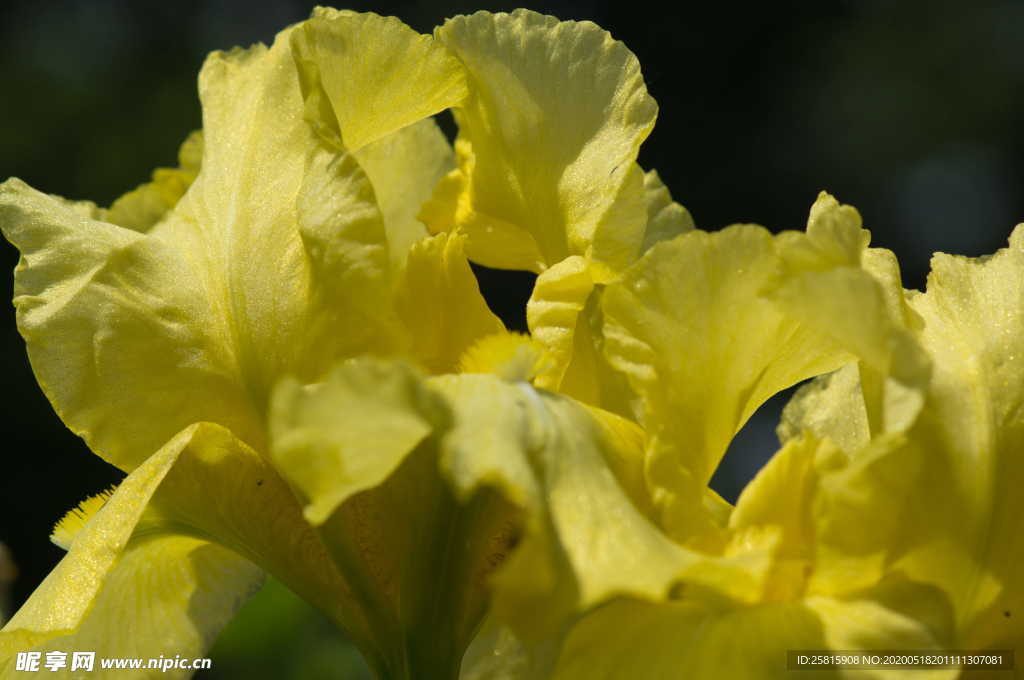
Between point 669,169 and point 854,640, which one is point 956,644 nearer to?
point 854,640

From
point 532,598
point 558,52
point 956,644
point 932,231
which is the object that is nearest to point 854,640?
point 956,644

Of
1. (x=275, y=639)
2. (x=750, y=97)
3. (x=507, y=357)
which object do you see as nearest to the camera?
(x=507, y=357)

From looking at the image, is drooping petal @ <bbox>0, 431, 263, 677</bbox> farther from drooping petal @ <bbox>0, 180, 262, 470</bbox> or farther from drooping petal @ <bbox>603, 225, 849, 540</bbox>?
drooping petal @ <bbox>603, 225, 849, 540</bbox>

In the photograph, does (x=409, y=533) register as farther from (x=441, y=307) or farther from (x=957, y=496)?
(x=957, y=496)

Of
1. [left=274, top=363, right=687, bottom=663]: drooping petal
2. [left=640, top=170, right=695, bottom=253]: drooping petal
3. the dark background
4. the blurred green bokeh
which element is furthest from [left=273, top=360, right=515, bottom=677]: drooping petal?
the dark background

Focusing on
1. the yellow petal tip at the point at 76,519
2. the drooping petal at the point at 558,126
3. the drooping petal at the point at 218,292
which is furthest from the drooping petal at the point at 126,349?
the drooping petal at the point at 558,126

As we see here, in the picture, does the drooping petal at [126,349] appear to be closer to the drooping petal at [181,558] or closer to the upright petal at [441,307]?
the drooping petal at [181,558]

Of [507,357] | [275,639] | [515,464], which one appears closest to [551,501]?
[515,464]
